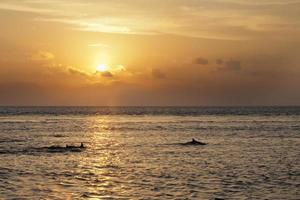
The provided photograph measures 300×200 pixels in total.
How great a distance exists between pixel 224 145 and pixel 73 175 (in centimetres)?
2776

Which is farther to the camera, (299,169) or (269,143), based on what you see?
(269,143)

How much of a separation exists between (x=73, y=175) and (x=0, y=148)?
21.9 meters

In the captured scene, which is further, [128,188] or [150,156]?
[150,156]

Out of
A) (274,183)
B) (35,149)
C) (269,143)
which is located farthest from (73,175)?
(269,143)

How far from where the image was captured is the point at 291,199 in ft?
88.6

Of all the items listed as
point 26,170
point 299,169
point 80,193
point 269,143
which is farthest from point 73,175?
point 269,143

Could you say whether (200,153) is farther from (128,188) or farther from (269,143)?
(128,188)

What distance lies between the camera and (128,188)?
1180 inches

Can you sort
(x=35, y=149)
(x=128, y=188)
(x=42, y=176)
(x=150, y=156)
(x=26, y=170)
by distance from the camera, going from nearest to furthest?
(x=128, y=188) → (x=42, y=176) → (x=26, y=170) → (x=150, y=156) → (x=35, y=149)

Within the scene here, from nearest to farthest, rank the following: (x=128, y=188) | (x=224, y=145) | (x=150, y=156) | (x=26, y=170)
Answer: (x=128, y=188)
(x=26, y=170)
(x=150, y=156)
(x=224, y=145)

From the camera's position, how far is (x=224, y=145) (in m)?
59.5

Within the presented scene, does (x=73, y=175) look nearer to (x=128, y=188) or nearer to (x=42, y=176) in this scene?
(x=42, y=176)

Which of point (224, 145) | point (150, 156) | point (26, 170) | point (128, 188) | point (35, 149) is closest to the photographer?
point (128, 188)

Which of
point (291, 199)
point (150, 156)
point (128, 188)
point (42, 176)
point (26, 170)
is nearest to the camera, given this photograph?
point (291, 199)
